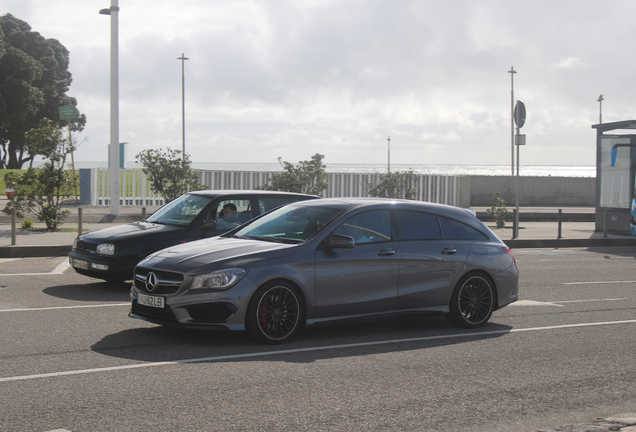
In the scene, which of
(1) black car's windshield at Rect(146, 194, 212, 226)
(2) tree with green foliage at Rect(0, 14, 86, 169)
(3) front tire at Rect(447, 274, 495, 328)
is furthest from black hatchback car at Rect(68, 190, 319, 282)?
(2) tree with green foliage at Rect(0, 14, 86, 169)

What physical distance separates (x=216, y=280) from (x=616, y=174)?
67.8 feet

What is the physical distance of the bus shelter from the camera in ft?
75.9

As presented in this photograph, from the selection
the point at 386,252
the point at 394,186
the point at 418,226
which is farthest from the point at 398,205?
the point at 394,186

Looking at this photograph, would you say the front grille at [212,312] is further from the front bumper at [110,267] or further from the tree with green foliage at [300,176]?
the tree with green foliage at [300,176]

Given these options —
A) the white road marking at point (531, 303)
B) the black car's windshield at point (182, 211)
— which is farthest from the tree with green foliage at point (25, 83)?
the white road marking at point (531, 303)

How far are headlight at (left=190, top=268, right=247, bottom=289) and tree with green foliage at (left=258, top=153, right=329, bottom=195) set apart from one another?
16.7m

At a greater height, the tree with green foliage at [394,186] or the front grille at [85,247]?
the tree with green foliage at [394,186]

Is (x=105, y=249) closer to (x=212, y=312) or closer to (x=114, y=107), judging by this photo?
(x=212, y=312)

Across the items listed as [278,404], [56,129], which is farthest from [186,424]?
[56,129]

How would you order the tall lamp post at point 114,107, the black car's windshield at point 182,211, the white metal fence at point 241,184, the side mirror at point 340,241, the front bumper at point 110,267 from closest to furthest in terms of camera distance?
the side mirror at point 340,241
the front bumper at point 110,267
the black car's windshield at point 182,211
the tall lamp post at point 114,107
the white metal fence at point 241,184

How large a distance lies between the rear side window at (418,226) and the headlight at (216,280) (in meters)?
2.19

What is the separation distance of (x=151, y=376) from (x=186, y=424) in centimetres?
123

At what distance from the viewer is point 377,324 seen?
8.26m

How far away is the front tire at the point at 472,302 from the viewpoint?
7969 mm
